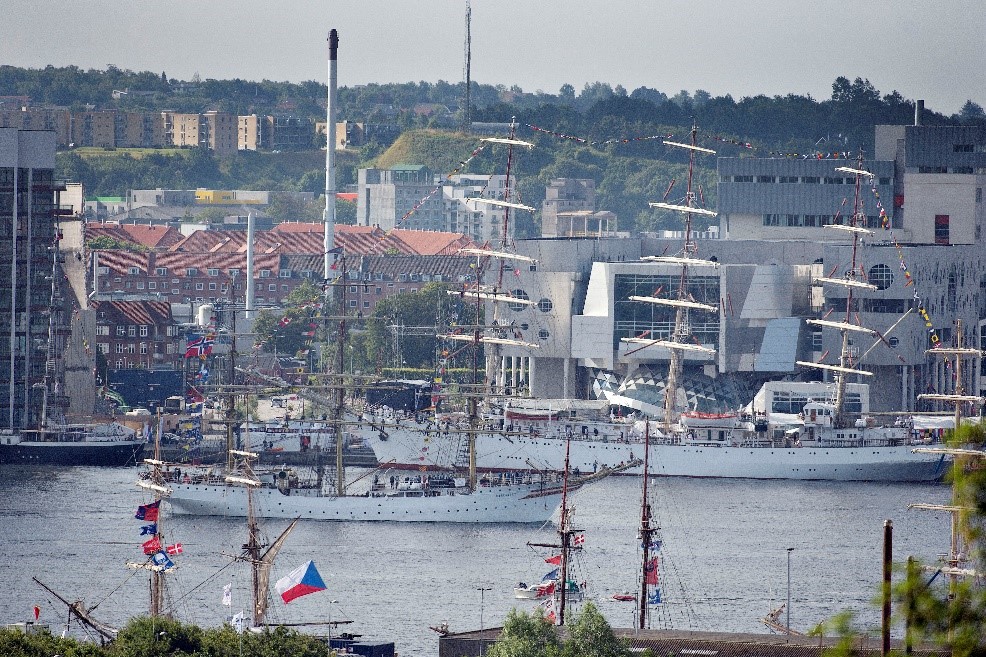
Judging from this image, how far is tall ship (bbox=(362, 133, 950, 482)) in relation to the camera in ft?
253

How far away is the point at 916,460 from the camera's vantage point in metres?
76.6

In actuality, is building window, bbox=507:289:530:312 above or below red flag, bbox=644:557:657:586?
above

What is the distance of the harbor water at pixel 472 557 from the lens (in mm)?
46969

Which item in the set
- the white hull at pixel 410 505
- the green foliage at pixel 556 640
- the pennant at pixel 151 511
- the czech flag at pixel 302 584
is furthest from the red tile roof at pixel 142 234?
the green foliage at pixel 556 640

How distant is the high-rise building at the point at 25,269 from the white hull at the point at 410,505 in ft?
64.9

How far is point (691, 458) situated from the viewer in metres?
78.1

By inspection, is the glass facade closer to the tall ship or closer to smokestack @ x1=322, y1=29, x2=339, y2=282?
the tall ship

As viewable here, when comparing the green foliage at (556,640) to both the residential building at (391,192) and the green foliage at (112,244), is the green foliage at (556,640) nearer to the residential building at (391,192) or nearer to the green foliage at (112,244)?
the green foliage at (112,244)

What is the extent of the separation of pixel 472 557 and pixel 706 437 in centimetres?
2362

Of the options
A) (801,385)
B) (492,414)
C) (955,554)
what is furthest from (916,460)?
(955,554)

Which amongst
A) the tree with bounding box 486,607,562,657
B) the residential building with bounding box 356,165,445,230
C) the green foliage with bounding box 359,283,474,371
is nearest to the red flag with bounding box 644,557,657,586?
the tree with bounding box 486,607,562,657

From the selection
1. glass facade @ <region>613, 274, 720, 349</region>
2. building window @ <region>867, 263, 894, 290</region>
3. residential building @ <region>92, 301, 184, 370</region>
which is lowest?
residential building @ <region>92, 301, 184, 370</region>

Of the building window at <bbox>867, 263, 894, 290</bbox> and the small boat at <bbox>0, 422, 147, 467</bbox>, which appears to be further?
the building window at <bbox>867, 263, 894, 290</bbox>

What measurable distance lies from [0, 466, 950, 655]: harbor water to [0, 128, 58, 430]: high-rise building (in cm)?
1019
